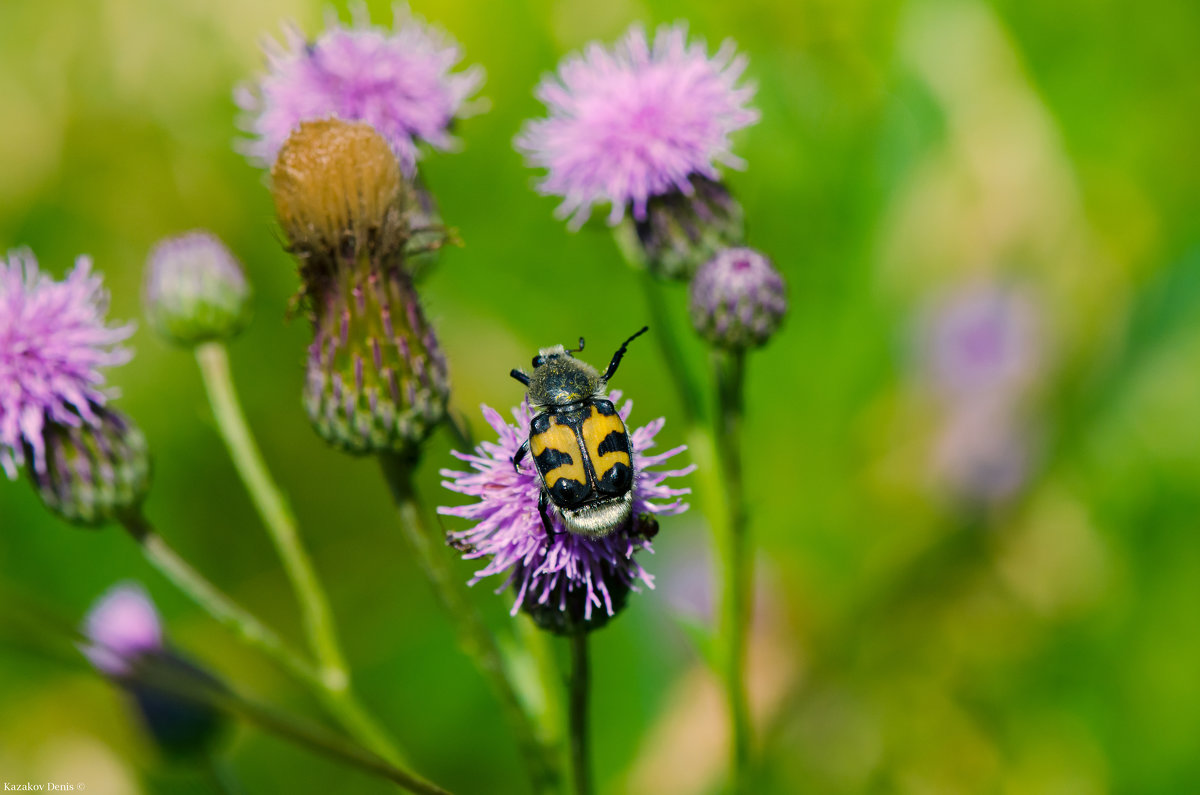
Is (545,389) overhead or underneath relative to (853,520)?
underneath

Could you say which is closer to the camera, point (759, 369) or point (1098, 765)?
point (1098, 765)

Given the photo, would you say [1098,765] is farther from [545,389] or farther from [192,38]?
[192,38]

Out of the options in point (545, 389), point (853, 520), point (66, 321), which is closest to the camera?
point (545, 389)

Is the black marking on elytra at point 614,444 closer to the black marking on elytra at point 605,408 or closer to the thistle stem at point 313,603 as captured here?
the black marking on elytra at point 605,408

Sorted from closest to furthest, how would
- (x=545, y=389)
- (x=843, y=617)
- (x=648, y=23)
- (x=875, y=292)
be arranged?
1. (x=545, y=389)
2. (x=843, y=617)
3. (x=875, y=292)
4. (x=648, y=23)

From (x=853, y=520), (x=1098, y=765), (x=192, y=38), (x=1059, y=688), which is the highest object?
(x=192, y=38)

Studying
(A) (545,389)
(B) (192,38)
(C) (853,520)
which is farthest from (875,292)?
(B) (192,38)

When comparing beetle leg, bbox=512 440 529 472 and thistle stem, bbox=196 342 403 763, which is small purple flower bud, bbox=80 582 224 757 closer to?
thistle stem, bbox=196 342 403 763

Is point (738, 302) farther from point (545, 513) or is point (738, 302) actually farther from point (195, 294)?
point (195, 294)
